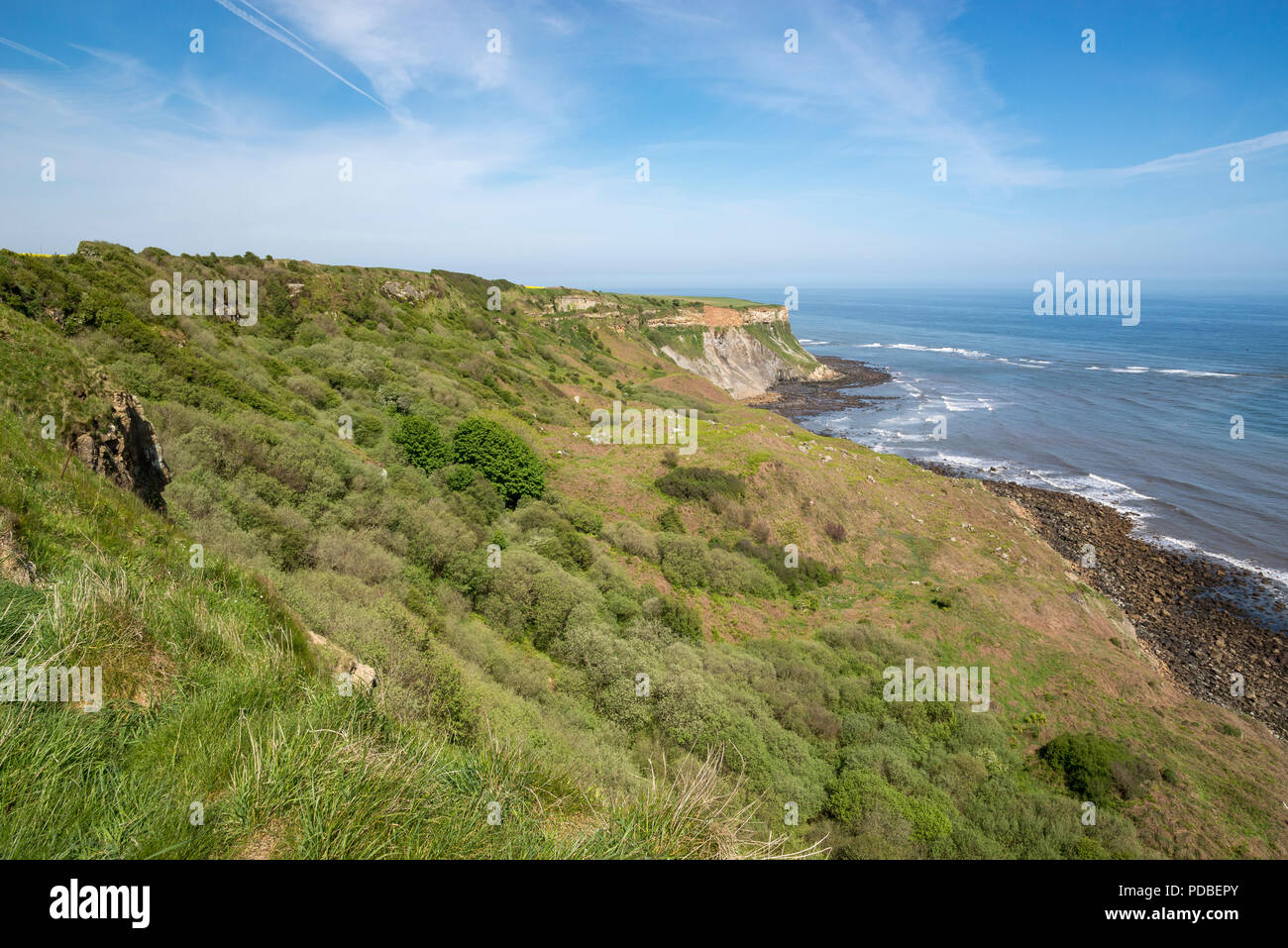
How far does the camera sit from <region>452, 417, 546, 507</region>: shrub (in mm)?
22750

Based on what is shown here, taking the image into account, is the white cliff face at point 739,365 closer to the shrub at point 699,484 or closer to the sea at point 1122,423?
the sea at point 1122,423

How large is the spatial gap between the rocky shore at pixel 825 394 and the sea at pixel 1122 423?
2.42 m

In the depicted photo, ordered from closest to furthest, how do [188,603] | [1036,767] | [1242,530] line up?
[188,603] → [1036,767] → [1242,530]

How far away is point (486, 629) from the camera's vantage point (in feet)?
46.3

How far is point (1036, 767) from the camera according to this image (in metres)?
15.5

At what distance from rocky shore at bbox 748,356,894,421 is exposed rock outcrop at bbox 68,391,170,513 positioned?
6402 centimetres

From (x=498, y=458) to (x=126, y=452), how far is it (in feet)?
46.9

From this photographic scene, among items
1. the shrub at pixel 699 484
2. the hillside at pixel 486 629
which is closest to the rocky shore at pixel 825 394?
the hillside at pixel 486 629

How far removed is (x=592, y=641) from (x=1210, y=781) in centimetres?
1703

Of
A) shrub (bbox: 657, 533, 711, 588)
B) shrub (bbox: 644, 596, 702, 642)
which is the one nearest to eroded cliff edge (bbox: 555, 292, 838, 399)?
shrub (bbox: 657, 533, 711, 588)

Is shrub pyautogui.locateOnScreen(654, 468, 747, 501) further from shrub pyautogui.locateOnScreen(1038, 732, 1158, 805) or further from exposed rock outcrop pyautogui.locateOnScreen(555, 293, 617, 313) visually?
exposed rock outcrop pyautogui.locateOnScreen(555, 293, 617, 313)

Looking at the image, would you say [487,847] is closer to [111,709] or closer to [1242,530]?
[111,709]
